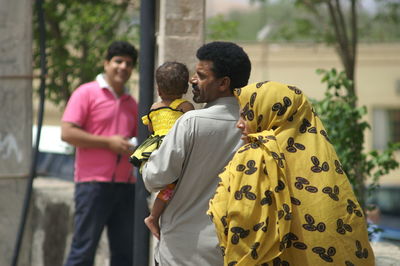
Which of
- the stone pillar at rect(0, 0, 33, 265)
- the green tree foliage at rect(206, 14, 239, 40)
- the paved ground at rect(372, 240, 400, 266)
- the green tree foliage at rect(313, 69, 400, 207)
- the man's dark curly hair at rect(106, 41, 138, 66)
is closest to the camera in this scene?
the paved ground at rect(372, 240, 400, 266)

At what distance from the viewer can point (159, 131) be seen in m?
4.22

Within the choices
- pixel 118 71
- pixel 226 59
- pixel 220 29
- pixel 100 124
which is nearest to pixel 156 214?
pixel 226 59

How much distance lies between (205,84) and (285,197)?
0.74m

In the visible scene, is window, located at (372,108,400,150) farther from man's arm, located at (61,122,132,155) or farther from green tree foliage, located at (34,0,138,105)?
man's arm, located at (61,122,132,155)

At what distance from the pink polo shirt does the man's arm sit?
0.24ft

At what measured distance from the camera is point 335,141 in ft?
21.5

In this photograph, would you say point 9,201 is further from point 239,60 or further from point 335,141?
point 239,60

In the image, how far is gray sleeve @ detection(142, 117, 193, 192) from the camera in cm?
392

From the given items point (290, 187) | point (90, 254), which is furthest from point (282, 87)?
point (90, 254)

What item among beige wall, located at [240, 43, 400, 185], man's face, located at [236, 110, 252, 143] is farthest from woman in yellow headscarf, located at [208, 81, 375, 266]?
beige wall, located at [240, 43, 400, 185]

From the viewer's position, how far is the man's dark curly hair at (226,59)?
4.05 meters

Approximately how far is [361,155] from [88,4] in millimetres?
4657

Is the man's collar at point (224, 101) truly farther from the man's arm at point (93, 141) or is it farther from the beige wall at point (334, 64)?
the beige wall at point (334, 64)

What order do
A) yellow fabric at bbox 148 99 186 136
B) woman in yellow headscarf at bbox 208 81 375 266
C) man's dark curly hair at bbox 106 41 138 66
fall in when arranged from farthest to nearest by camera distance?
1. man's dark curly hair at bbox 106 41 138 66
2. yellow fabric at bbox 148 99 186 136
3. woman in yellow headscarf at bbox 208 81 375 266
